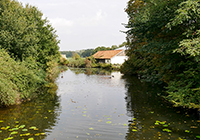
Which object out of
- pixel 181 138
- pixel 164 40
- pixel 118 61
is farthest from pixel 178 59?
pixel 118 61

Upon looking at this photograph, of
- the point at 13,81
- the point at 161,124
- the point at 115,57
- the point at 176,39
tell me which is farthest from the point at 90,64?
the point at 161,124

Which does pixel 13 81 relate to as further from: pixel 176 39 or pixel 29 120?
pixel 176 39

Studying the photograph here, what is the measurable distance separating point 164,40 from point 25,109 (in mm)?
10822

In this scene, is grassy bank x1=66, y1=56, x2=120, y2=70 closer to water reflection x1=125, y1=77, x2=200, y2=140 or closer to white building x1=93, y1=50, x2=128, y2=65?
white building x1=93, y1=50, x2=128, y2=65

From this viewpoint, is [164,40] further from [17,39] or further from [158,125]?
[17,39]

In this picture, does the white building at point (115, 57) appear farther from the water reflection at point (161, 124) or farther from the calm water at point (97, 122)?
the water reflection at point (161, 124)

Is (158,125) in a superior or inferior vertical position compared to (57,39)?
inferior

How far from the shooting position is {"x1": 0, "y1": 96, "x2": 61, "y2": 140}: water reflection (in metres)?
7.88

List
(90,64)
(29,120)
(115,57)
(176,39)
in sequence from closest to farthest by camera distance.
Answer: (29,120) < (176,39) < (115,57) < (90,64)

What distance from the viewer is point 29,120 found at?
9828mm

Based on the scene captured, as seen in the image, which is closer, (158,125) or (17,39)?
(158,125)

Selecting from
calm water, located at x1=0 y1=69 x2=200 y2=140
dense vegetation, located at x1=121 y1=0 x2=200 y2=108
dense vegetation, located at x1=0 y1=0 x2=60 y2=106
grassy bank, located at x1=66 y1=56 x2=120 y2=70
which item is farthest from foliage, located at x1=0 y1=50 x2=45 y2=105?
grassy bank, located at x1=66 y1=56 x2=120 y2=70

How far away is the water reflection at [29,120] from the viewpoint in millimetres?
7883

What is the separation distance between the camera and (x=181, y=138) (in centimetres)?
745
